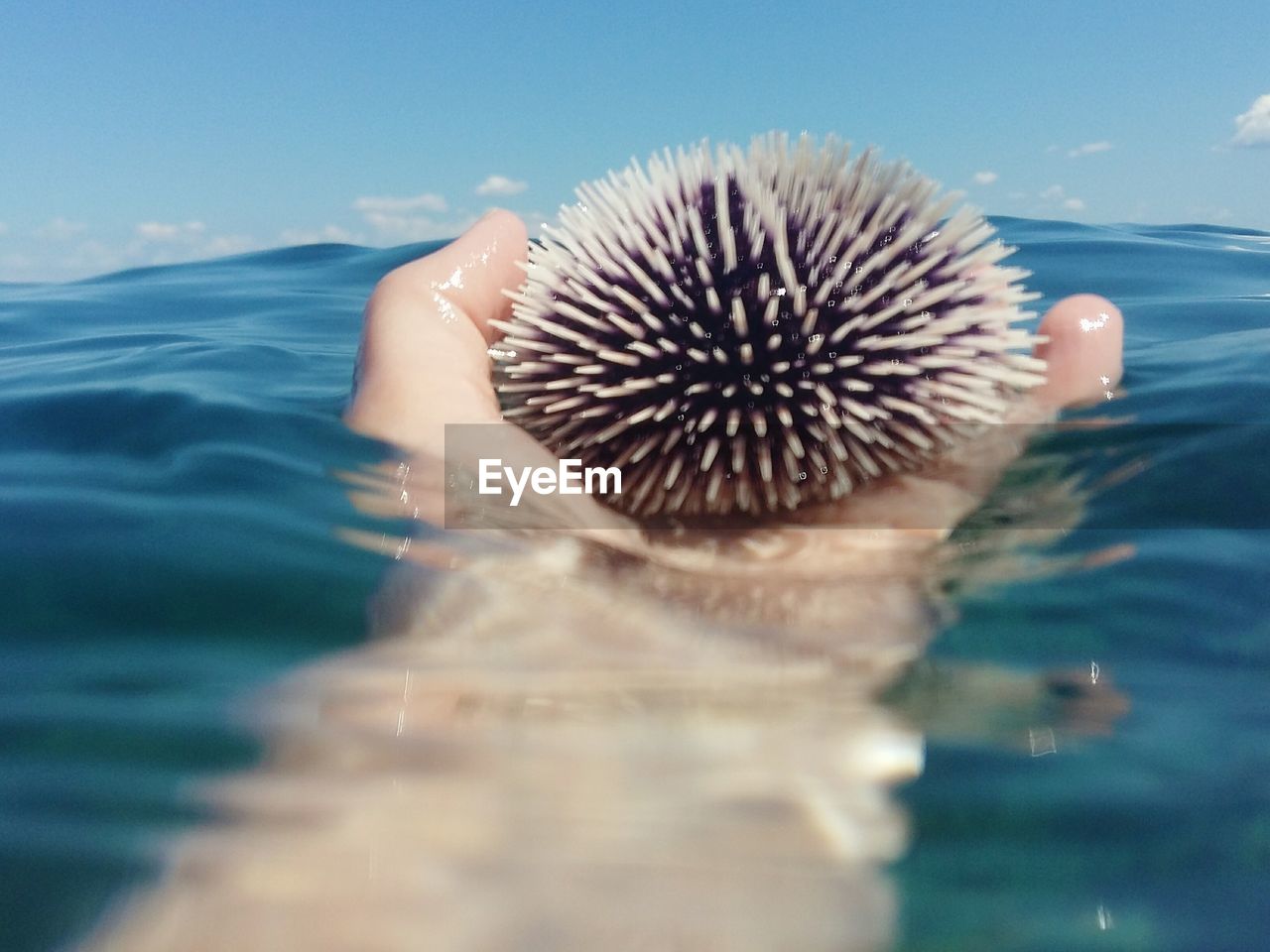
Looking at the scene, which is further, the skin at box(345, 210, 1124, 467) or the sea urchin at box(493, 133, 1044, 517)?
the skin at box(345, 210, 1124, 467)

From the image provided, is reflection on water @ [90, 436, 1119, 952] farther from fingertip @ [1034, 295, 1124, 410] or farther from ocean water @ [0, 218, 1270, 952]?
fingertip @ [1034, 295, 1124, 410]

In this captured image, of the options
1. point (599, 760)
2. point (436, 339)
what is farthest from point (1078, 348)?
point (599, 760)

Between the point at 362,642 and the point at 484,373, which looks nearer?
the point at 362,642

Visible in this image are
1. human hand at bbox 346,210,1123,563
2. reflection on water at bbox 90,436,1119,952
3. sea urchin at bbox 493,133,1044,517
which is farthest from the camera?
human hand at bbox 346,210,1123,563

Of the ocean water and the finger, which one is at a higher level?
the finger

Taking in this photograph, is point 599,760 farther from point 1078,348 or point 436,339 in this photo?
point 1078,348

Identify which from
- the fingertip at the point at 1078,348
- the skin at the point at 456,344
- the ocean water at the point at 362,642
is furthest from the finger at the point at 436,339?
the fingertip at the point at 1078,348

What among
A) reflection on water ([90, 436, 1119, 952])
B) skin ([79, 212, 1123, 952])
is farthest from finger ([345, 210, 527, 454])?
reflection on water ([90, 436, 1119, 952])
